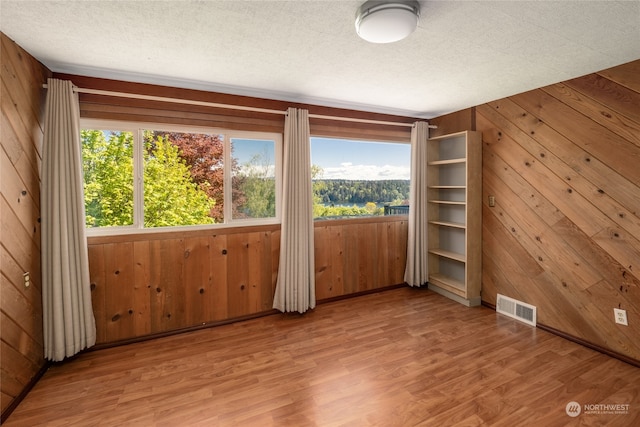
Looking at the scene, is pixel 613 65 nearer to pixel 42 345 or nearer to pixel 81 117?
pixel 81 117

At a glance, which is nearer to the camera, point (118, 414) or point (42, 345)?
point (118, 414)

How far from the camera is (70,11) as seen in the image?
1691 mm

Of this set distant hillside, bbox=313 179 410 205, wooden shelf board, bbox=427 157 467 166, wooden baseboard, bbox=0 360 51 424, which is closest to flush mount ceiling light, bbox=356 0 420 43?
distant hillside, bbox=313 179 410 205

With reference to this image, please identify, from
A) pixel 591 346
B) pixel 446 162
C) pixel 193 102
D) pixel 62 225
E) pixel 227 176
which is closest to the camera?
pixel 62 225

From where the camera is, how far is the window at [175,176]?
269cm

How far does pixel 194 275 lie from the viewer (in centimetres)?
300

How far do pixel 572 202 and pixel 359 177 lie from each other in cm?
214

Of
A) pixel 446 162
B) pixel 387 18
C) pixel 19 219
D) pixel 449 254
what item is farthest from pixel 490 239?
pixel 19 219

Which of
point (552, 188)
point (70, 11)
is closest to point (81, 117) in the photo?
point (70, 11)

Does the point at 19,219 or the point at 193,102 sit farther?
the point at 193,102

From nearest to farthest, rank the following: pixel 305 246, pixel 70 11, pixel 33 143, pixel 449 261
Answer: pixel 70 11
pixel 33 143
pixel 305 246
pixel 449 261

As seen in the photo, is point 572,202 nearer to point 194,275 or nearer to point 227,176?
point 227,176

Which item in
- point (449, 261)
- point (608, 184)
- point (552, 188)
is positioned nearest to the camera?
point (608, 184)

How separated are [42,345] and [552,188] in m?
4.45
